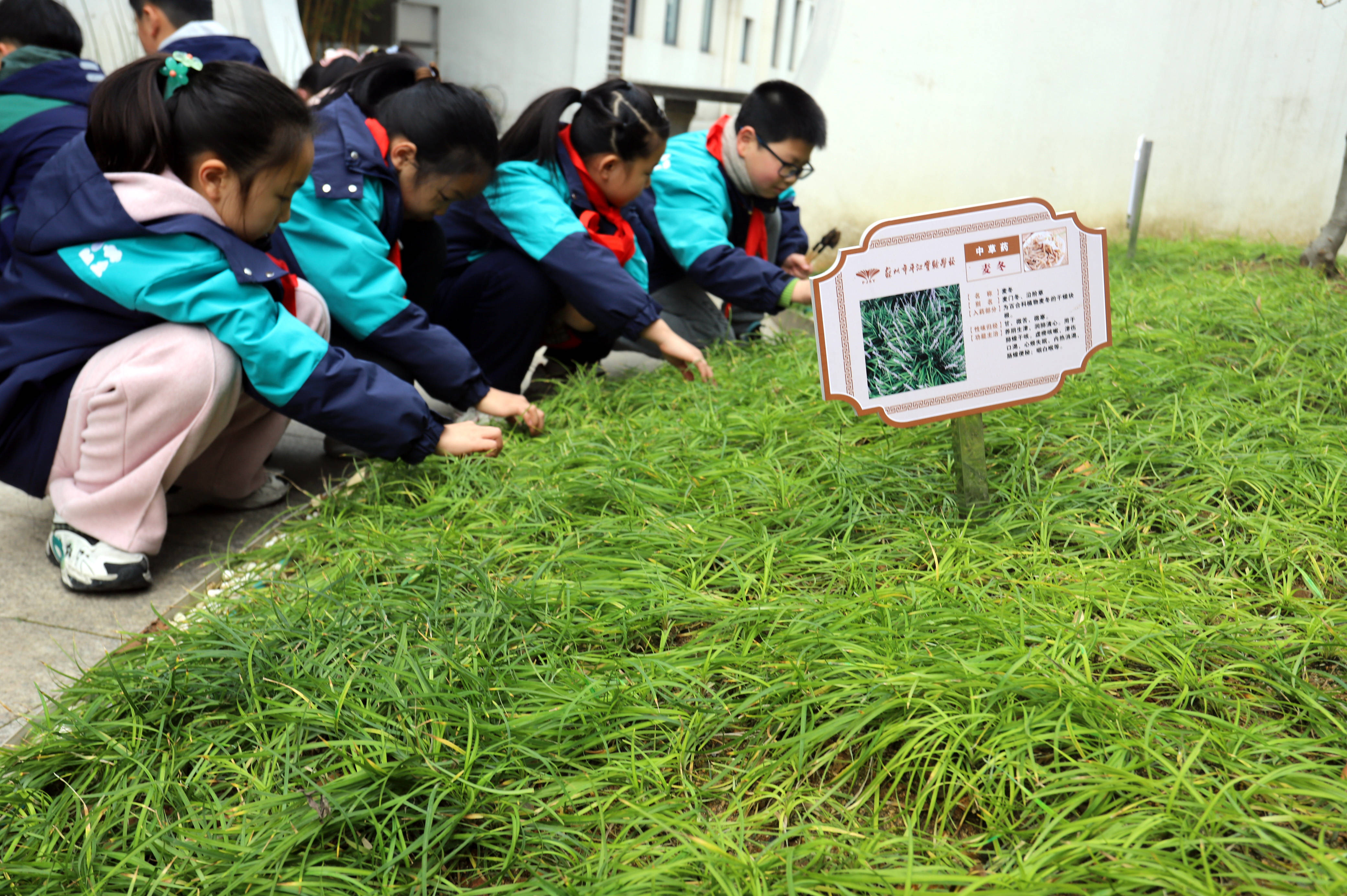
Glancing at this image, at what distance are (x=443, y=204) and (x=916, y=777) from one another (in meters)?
1.91

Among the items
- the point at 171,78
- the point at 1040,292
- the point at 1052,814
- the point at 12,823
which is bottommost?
the point at 12,823

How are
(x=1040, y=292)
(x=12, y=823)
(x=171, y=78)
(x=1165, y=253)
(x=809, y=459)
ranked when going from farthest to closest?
(x=1165, y=253), (x=809, y=459), (x=171, y=78), (x=1040, y=292), (x=12, y=823)

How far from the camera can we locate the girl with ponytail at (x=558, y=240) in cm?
267

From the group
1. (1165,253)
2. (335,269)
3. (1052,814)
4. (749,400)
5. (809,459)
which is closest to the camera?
(1052,814)

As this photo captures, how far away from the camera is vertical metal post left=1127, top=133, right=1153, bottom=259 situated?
457cm

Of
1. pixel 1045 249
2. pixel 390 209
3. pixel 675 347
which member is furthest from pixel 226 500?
pixel 1045 249

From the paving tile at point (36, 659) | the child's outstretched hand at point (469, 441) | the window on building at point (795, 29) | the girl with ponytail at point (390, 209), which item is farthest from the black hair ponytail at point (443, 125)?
the window on building at point (795, 29)

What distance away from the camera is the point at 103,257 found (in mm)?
1722

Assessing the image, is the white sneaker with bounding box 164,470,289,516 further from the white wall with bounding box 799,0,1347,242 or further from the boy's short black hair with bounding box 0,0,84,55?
the white wall with bounding box 799,0,1347,242

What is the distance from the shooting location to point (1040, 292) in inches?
62.4

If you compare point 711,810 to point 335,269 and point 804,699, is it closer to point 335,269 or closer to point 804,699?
point 804,699

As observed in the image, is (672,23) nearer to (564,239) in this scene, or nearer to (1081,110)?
(1081,110)

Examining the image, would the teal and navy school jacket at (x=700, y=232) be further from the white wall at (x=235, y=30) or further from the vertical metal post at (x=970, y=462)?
the white wall at (x=235, y=30)

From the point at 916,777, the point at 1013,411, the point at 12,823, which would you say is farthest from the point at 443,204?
the point at 916,777
